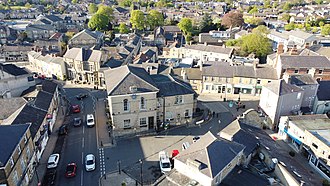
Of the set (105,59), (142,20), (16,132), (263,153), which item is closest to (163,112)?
(263,153)

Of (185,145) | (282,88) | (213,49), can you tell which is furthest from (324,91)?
(213,49)

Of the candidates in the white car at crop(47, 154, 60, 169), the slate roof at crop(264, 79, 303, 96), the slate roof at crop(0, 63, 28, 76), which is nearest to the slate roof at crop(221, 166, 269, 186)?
the slate roof at crop(264, 79, 303, 96)

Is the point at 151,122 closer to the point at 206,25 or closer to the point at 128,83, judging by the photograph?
the point at 128,83

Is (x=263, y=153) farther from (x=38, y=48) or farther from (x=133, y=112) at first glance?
(x=38, y=48)

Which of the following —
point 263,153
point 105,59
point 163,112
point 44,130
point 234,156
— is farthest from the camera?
point 105,59

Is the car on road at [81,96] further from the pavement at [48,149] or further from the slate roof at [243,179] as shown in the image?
the slate roof at [243,179]

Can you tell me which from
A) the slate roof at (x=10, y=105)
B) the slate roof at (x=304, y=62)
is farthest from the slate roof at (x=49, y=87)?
the slate roof at (x=304, y=62)

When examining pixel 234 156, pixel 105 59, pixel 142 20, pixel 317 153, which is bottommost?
pixel 317 153
